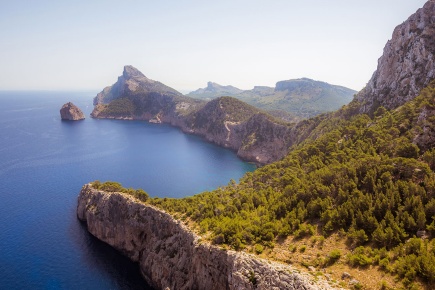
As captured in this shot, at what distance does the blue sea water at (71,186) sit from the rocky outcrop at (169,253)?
3861mm

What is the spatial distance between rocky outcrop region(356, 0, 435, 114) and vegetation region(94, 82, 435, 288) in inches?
301

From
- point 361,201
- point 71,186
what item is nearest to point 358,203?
point 361,201

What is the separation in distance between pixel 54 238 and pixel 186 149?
111279 mm

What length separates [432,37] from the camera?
2783 inches

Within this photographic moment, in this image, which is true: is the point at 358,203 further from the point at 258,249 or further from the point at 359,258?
the point at 258,249

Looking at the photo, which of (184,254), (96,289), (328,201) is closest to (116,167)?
(96,289)

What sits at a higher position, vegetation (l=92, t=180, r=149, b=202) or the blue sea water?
vegetation (l=92, t=180, r=149, b=202)

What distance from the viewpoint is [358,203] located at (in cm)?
4284

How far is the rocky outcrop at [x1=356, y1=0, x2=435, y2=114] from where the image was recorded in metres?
69.9

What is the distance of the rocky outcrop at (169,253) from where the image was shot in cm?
3706

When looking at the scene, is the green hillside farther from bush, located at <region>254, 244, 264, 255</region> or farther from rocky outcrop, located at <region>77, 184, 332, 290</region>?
rocky outcrop, located at <region>77, 184, 332, 290</region>

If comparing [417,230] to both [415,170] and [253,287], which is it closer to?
[415,170]

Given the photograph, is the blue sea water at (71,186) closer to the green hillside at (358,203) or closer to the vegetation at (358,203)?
the green hillside at (358,203)

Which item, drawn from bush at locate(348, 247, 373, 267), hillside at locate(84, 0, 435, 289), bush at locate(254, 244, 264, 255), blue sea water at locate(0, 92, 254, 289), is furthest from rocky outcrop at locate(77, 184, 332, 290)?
bush at locate(348, 247, 373, 267)
